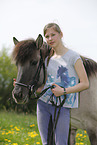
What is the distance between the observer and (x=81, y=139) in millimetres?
4613

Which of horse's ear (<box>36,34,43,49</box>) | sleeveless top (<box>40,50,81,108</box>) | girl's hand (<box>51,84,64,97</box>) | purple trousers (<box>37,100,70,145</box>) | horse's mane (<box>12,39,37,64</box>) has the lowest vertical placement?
purple trousers (<box>37,100,70,145</box>)

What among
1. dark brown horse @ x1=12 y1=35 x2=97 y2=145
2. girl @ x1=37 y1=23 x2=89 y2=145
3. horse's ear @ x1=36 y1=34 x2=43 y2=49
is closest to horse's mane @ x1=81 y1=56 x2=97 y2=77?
dark brown horse @ x1=12 y1=35 x2=97 y2=145

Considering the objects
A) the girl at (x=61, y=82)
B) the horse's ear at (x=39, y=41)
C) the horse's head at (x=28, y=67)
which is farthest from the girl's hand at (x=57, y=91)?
the horse's ear at (x=39, y=41)

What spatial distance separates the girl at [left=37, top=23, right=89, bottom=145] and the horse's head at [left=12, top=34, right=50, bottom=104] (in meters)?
0.15

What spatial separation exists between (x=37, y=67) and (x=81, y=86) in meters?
0.63

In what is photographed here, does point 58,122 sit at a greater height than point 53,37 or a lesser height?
lesser

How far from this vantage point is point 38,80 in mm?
2260

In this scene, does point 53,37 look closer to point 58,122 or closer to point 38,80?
point 38,80

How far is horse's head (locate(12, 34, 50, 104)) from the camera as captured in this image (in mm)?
2104

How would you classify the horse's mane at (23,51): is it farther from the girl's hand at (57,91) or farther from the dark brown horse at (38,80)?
the girl's hand at (57,91)

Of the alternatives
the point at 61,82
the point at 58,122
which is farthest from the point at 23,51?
the point at 58,122

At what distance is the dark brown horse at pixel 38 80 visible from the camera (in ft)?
7.05

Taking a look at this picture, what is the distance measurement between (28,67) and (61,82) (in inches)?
18.5

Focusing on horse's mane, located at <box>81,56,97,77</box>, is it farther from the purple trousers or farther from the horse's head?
the purple trousers
